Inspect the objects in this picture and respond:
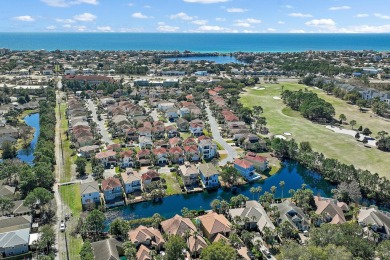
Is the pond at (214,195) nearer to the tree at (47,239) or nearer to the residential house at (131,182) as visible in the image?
the residential house at (131,182)

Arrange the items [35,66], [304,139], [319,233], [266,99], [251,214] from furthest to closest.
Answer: [35,66]
[266,99]
[304,139]
[251,214]
[319,233]

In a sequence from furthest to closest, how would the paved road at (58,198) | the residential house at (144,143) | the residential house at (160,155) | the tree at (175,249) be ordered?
the residential house at (144,143)
the residential house at (160,155)
the paved road at (58,198)
the tree at (175,249)

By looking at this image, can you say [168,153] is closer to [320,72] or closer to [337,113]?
[337,113]

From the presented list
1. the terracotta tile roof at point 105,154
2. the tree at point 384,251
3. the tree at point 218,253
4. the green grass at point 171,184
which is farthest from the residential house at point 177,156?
the tree at point 384,251

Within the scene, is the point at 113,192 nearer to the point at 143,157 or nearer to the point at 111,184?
the point at 111,184

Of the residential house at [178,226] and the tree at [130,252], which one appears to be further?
the residential house at [178,226]

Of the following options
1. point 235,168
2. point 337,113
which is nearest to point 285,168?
point 235,168

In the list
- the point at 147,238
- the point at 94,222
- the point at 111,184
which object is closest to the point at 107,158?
the point at 111,184
